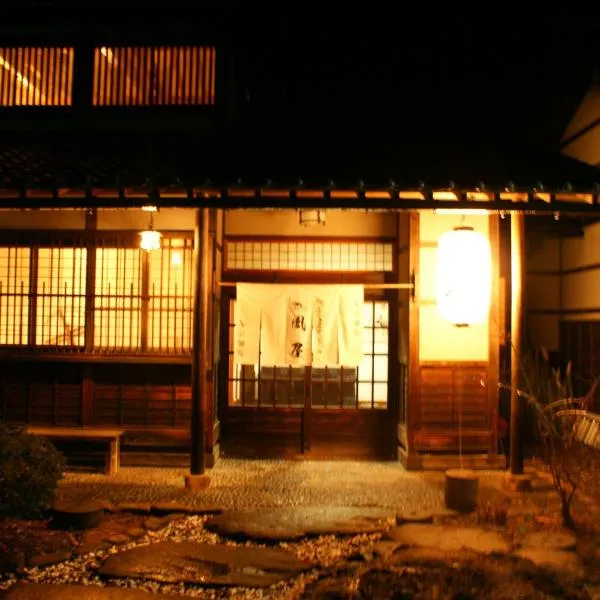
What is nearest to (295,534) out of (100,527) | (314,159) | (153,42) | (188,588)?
(188,588)

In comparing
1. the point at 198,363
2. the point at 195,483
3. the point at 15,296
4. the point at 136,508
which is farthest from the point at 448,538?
the point at 15,296

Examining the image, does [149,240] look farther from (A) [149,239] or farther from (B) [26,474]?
(B) [26,474]

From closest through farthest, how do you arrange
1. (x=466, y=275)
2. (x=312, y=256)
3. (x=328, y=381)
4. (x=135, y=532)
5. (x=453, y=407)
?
(x=135, y=532) → (x=466, y=275) → (x=453, y=407) → (x=312, y=256) → (x=328, y=381)

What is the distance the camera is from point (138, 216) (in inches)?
431

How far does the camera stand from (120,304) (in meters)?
10.9

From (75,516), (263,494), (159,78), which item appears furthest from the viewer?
(159,78)

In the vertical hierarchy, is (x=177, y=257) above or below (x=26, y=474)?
above

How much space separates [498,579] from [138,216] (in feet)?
27.0

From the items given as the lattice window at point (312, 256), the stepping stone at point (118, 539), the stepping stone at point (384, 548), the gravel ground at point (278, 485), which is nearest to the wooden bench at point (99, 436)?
the gravel ground at point (278, 485)

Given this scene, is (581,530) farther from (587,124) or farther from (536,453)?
(587,124)

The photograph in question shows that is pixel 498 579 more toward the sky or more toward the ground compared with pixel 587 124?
more toward the ground

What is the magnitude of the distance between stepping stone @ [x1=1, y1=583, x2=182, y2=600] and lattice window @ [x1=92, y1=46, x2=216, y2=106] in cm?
835

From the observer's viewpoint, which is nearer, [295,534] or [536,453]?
[295,534]

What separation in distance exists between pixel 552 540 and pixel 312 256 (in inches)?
252
